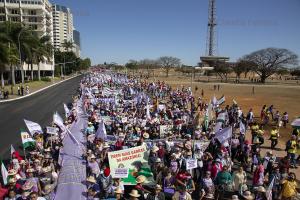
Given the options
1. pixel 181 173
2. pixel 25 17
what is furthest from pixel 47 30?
pixel 181 173

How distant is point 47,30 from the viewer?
10888 cm

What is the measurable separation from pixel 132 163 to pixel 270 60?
8906 centimetres

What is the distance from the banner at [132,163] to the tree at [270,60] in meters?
84.1

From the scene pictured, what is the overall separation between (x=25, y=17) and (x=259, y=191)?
10570 centimetres

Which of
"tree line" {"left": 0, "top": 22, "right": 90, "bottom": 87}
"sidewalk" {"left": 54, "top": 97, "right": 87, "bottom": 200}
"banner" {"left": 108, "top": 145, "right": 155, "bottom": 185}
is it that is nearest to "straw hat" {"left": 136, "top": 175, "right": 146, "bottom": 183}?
"banner" {"left": 108, "top": 145, "right": 155, "bottom": 185}

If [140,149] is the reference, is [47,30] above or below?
above

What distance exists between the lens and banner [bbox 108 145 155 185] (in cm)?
985

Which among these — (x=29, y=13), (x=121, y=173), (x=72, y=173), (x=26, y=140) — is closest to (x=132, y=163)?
(x=121, y=173)

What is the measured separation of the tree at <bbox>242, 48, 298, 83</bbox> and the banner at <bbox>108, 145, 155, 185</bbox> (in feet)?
276

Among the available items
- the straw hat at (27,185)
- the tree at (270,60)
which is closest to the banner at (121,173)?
the straw hat at (27,185)

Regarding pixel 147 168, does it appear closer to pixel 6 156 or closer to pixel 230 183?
pixel 230 183

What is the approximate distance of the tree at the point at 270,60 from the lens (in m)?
89.4

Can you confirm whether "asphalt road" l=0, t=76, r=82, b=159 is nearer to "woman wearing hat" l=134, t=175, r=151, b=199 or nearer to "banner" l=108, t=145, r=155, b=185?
"banner" l=108, t=145, r=155, b=185

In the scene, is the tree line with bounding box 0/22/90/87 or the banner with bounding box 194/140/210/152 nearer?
the banner with bounding box 194/140/210/152
